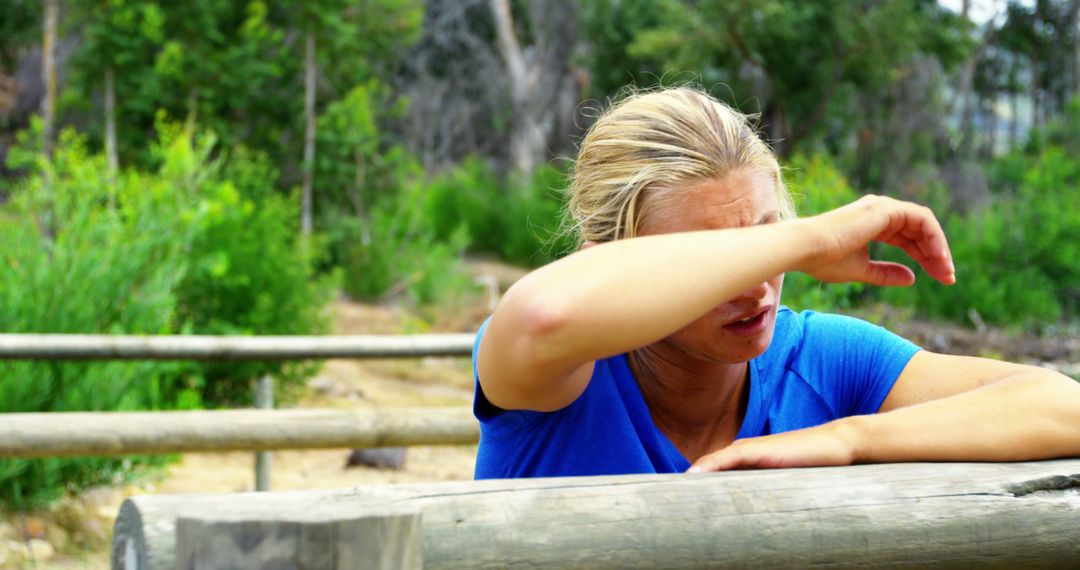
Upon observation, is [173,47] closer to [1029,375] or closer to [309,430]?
[309,430]

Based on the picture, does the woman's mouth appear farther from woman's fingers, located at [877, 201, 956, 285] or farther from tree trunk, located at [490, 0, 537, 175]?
tree trunk, located at [490, 0, 537, 175]

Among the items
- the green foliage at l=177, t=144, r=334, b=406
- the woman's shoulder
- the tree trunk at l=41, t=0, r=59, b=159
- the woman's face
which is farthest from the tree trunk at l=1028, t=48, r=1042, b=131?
the woman's face

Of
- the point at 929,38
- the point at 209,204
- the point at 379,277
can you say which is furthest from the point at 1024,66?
the point at 209,204

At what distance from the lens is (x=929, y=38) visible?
55.7 feet

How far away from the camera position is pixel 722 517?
1203 millimetres

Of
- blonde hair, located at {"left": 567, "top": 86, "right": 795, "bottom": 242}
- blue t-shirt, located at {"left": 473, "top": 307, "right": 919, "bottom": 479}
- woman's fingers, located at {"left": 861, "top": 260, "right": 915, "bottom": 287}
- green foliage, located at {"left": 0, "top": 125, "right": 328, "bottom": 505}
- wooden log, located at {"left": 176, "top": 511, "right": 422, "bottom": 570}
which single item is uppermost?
blonde hair, located at {"left": 567, "top": 86, "right": 795, "bottom": 242}

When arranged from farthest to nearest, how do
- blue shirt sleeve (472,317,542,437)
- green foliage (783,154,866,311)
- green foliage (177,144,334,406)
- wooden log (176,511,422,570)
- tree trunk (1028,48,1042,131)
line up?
tree trunk (1028,48,1042,131) < green foliage (177,144,334,406) < green foliage (783,154,866,311) < blue shirt sleeve (472,317,542,437) < wooden log (176,511,422,570)

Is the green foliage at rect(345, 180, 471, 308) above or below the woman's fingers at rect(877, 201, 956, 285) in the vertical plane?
below

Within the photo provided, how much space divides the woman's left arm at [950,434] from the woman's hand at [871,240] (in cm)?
18

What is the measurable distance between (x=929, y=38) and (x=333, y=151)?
392 inches

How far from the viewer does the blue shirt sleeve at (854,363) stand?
5.76 ft

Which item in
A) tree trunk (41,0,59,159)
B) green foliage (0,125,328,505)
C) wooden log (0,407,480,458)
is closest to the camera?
wooden log (0,407,480,458)

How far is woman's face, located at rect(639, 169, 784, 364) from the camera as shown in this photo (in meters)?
1.52

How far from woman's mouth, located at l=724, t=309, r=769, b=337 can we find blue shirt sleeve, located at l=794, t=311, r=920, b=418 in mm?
258
